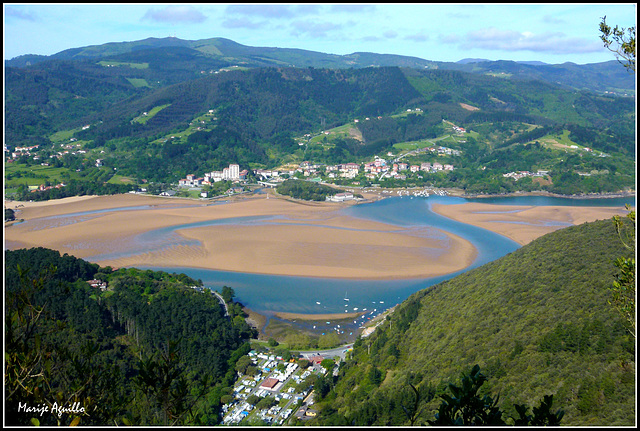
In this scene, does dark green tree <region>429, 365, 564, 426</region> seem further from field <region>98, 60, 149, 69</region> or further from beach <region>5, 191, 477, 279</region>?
field <region>98, 60, 149, 69</region>

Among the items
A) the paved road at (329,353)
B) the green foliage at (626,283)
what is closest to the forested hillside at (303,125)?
the paved road at (329,353)

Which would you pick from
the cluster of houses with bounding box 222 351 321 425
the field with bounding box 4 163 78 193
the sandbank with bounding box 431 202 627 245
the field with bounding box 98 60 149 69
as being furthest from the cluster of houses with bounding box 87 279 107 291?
the field with bounding box 98 60 149 69

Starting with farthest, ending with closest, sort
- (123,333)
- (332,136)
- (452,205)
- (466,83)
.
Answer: (466,83), (332,136), (452,205), (123,333)

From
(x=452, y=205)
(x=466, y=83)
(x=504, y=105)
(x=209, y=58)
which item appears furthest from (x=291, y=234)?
(x=209, y=58)

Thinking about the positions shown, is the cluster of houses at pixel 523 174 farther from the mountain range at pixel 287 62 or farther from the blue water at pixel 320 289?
the mountain range at pixel 287 62

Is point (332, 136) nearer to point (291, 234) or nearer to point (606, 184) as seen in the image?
point (606, 184)

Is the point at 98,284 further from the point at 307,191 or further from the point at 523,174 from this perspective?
the point at 523,174

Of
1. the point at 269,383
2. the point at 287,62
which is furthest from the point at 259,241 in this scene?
the point at 287,62

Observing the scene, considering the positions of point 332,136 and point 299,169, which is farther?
point 332,136
